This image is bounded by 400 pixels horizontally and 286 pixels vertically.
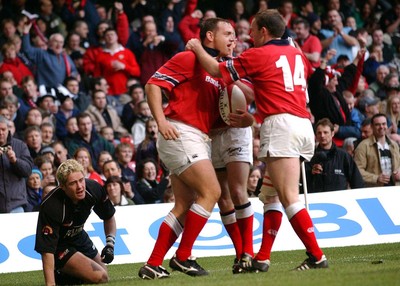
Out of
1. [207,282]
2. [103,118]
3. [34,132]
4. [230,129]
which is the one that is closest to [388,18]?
[103,118]

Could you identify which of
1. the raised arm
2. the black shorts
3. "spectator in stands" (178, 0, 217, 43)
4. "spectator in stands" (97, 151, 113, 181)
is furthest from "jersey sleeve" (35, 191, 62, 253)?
"spectator in stands" (178, 0, 217, 43)

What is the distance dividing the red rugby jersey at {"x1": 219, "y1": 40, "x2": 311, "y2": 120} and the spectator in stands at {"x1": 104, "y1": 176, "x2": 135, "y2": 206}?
5.53 metres

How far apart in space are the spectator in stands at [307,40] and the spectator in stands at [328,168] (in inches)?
208

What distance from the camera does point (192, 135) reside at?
9.57 m

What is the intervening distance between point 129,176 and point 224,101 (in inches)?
261

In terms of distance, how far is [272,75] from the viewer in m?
9.34

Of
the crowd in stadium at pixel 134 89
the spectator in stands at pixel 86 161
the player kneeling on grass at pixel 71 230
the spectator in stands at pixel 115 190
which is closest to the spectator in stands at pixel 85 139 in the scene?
the crowd in stadium at pixel 134 89

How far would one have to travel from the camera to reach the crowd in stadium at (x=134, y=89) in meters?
14.8

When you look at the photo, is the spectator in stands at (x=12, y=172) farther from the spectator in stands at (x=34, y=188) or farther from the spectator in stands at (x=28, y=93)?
the spectator in stands at (x=28, y=93)

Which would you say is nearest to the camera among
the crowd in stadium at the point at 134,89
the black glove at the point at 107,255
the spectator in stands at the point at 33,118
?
the black glove at the point at 107,255

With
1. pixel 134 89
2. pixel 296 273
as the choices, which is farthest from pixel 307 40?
pixel 296 273

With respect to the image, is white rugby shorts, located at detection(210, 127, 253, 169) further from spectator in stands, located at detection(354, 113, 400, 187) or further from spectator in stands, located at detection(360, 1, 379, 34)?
spectator in stands, located at detection(360, 1, 379, 34)

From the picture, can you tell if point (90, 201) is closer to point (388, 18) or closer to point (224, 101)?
point (224, 101)

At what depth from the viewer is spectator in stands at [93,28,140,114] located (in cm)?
1897
